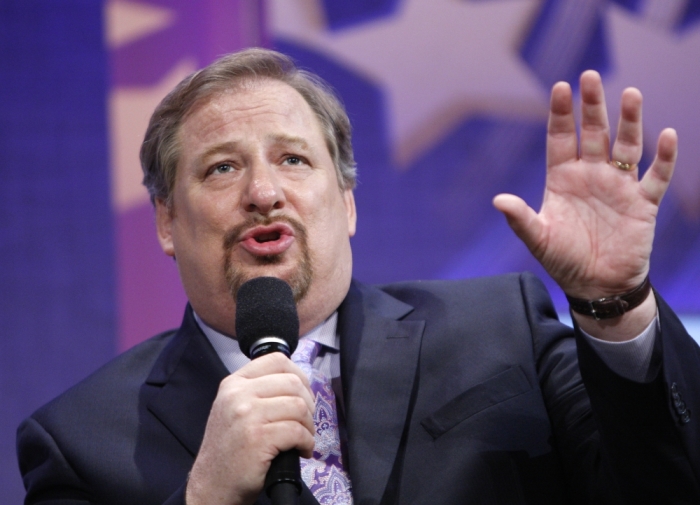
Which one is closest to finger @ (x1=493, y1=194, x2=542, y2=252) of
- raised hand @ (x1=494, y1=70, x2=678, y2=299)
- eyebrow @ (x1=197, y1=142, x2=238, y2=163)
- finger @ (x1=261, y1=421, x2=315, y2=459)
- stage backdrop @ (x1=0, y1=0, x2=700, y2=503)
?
raised hand @ (x1=494, y1=70, x2=678, y2=299)

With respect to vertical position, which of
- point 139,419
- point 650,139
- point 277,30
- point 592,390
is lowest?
point 139,419

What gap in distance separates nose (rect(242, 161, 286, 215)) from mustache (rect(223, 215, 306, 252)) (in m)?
0.02

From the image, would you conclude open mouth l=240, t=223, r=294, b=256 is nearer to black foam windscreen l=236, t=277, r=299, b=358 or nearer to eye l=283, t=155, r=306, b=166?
eye l=283, t=155, r=306, b=166

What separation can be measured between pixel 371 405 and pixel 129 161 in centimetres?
135

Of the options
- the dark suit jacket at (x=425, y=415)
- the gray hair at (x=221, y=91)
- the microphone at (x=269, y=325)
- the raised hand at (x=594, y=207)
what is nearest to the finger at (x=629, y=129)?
the raised hand at (x=594, y=207)

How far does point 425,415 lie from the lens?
6.12 ft

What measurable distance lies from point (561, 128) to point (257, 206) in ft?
2.29

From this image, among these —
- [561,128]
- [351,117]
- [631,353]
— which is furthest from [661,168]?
[351,117]

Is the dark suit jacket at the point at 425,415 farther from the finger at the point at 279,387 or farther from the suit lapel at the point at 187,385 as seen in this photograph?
the finger at the point at 279,387

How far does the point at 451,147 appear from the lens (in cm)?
272

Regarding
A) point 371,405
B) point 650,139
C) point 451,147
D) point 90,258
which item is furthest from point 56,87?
point 650,139

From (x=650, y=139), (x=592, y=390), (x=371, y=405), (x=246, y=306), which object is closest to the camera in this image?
(x=246, y=306)

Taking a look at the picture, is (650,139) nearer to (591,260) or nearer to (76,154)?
(591,260)

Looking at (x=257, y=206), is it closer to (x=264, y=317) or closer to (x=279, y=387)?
(x=264, y=317)
